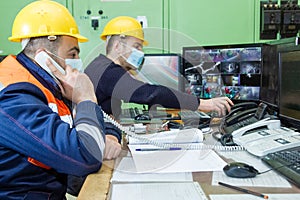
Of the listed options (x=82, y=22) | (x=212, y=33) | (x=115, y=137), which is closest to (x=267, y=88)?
(x=115, y=137)

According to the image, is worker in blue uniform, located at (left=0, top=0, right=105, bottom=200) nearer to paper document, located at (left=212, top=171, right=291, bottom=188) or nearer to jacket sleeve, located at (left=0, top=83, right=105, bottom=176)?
jacket sleeve, located at (left=0, top=83, right=105, bottom=176)

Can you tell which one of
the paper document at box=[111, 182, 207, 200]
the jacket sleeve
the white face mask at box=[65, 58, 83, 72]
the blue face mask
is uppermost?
the blue face mask

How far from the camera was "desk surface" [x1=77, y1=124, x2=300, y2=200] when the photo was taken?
2.70 ft

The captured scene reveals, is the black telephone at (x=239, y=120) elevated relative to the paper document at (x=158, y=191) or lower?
elevated

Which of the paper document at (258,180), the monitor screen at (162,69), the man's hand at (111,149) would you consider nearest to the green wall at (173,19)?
the monitor screen at (162,69)

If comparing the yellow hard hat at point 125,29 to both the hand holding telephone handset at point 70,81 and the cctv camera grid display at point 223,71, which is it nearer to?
the cctv camera grid display at point 223,71

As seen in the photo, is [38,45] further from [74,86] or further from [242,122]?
[242,122]

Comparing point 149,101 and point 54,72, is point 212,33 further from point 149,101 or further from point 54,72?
point 54,72

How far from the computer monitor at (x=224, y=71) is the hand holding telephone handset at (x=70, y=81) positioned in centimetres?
114

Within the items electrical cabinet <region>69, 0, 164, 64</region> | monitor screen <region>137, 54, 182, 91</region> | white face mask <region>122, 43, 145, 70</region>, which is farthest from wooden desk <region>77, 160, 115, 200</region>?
electrical cabinet <region>69, 0, 164, 64</region>

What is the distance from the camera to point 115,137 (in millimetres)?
1298

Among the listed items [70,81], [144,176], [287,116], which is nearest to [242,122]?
[287,116]

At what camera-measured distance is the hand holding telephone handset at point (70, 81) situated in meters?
1.03

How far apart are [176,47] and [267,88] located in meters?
1.36
